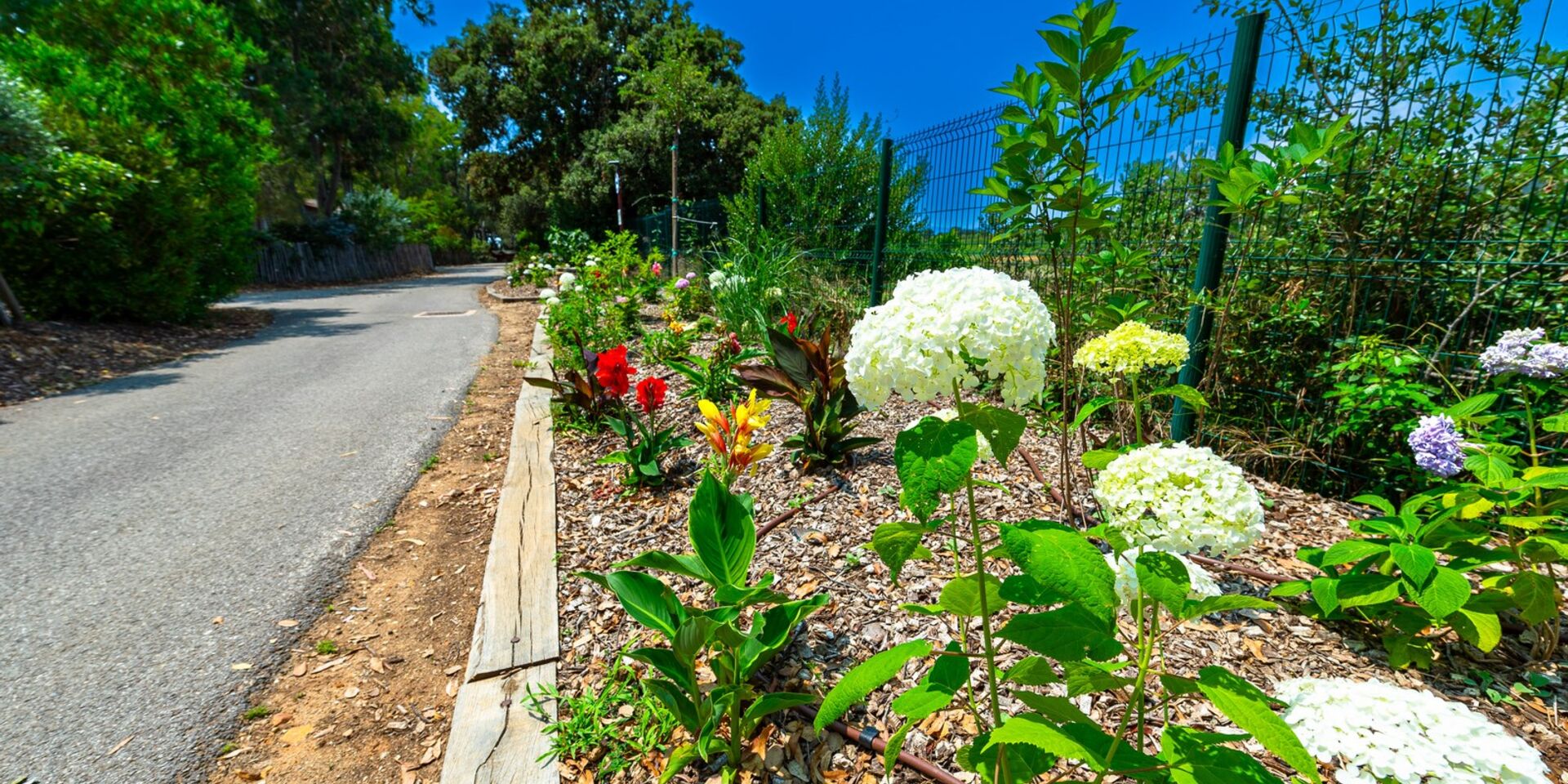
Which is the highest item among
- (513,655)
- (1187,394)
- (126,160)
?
(126,160)

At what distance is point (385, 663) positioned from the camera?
6.07ft

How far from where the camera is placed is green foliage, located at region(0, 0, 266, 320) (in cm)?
607

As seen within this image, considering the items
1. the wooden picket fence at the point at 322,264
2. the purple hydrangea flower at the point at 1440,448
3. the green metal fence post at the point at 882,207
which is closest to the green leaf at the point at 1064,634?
the purple hydrangea flower at the point at 1440,448

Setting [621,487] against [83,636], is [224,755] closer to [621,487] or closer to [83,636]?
[83,636]

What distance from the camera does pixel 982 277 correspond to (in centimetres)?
109

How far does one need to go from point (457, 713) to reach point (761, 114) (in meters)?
18.0

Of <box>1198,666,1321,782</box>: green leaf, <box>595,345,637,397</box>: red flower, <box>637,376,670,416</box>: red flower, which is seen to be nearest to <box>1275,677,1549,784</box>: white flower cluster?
<box>1198,666,1321,782</box>: green leaf

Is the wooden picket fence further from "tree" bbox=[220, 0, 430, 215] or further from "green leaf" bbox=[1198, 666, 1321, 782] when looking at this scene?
"green leaf" bbox=[1198, 666, 1321, 782]

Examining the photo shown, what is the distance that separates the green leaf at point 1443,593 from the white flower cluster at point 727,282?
154 inches

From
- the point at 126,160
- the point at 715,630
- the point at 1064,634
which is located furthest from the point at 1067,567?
the point at 126,160

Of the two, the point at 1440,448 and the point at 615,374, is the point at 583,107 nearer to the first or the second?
the point at 615,374

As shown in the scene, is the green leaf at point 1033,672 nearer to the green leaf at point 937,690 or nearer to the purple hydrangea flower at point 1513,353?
the green leaf at point 937,690

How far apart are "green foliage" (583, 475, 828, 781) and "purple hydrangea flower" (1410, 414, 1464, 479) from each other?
1.54m

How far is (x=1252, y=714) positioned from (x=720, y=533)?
3.54 ft
